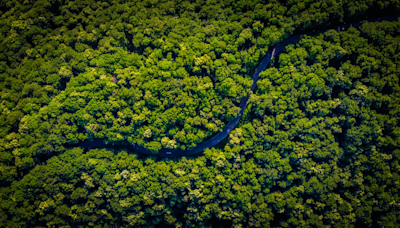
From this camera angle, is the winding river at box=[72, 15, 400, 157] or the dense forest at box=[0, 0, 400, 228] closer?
the dense forest at box=[0, 0, 400, 228]

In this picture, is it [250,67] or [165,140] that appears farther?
[250,67]

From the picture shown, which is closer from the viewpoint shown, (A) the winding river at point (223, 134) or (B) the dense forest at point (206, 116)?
(B) the dense forest at point (206, 116)

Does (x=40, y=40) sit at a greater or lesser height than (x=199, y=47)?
lesser

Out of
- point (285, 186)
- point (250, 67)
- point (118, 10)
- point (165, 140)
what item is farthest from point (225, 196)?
point (118, 10)

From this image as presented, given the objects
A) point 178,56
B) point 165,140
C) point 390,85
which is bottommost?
point 165,140

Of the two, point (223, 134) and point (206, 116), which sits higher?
point (206, 116)

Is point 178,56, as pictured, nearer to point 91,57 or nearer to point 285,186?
point 91,57

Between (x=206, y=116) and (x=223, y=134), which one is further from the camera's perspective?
(x=223, y=134)
